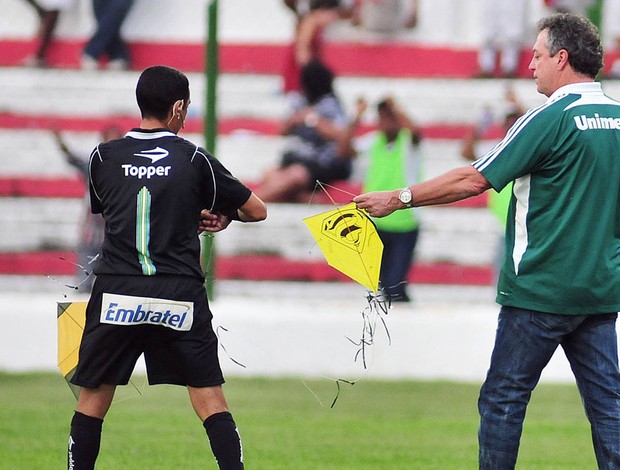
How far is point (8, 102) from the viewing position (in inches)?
603

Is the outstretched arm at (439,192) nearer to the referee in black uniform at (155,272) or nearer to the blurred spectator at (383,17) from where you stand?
the referee in black uniform at (155,272)

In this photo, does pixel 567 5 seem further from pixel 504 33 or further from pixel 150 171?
pixel 150 171

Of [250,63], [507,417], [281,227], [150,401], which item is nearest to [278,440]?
[150,401]

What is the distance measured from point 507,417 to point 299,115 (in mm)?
9996

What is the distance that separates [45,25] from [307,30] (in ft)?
10.3

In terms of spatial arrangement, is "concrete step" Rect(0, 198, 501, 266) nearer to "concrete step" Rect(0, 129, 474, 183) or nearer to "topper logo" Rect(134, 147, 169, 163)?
"concrete step" Rect(0, 129, 474, 183)

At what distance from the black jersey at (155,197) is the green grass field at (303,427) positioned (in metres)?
1.81

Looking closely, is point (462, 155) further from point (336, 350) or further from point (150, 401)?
point (150, 401)

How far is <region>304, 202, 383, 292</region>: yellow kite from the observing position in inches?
213

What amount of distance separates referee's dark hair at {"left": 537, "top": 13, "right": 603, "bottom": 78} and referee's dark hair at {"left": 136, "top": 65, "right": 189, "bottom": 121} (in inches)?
56.8

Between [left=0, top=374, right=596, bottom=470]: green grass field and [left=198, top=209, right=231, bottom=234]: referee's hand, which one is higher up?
[left=198, top=209, right=231, bottom=234]: referee's hand

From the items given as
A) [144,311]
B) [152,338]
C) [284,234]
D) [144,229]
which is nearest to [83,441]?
[152,338]

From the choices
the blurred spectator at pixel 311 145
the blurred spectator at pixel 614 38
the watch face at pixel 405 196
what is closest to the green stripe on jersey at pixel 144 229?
the watch face at pixel 405 196

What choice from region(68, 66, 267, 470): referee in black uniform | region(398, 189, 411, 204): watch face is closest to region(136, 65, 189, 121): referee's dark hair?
region(68, 66, 267, 470): referee in black uniform
